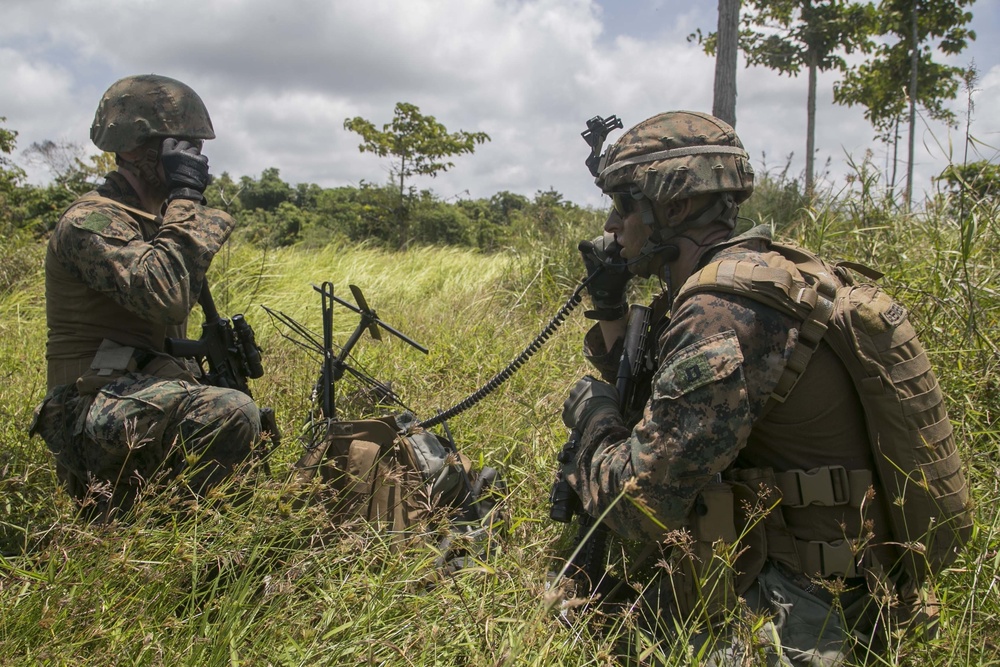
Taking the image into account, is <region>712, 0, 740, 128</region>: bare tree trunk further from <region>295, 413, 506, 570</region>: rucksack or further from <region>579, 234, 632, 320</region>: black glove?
<region>295, 413, 506, 570</region>: rucksack

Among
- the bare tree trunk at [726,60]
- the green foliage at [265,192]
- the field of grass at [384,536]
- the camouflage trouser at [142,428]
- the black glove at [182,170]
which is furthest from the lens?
the green foliage at [265,192]

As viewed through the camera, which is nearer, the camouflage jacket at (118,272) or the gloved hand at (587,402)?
the gloved hand at (587,402)

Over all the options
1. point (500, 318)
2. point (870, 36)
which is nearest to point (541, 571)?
point (500, 318)

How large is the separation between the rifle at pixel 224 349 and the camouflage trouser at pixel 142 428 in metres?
0.39

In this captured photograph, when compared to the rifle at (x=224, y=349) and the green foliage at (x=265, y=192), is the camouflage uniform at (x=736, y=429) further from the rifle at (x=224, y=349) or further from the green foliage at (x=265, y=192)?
the green foliage at (x=265, y=192)

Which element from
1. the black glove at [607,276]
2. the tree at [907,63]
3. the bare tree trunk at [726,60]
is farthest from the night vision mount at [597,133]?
the tree at [907,63]

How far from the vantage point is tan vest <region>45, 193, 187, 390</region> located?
114 inches

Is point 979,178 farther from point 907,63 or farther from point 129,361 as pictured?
point 907,63

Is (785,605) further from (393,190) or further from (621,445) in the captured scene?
(393,190)

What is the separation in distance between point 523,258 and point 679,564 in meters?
5.42

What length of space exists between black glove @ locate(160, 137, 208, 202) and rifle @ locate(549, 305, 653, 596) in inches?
78.0

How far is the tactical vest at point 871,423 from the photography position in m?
1.94

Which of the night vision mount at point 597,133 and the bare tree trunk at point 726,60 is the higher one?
the bare tree trunk at point 726,60

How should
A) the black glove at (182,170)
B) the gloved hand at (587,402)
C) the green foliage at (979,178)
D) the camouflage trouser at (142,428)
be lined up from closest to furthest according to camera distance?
the gloved hand at (587,402)
the camouflage trouser at (142,428)
the black glove at (182,170)
the green foliage at (979,178)
